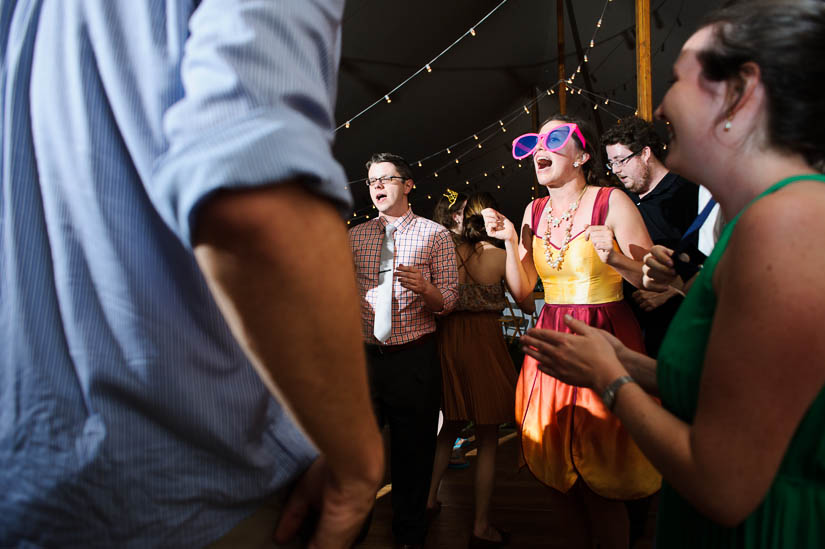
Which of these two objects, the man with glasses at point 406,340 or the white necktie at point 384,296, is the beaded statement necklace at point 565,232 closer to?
the man with glasses at point 406,340

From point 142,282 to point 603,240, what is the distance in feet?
5.57

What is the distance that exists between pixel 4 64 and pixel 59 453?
1.14ft

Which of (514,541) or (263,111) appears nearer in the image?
(263,111)

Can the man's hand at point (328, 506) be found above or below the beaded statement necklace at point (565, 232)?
below

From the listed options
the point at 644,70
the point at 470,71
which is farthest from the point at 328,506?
the point at 470,71

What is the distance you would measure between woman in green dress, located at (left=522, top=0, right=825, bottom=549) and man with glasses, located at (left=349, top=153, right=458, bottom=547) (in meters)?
1.63

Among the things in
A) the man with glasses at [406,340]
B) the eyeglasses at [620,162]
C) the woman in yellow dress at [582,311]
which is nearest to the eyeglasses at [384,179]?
the man with glasses at [406,340]

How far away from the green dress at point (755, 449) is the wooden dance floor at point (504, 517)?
49.7 inches

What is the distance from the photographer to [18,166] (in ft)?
1.43

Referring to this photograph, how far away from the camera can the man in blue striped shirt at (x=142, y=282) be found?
15.3 inches

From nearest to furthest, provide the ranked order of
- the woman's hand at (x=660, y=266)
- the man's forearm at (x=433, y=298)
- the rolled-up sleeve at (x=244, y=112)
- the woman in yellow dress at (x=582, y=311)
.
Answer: the rolled-up sleeve at (x=244, y=112)
the woman's hand at (x=660, y=266)
the woman in yellow dress at (x=582, y=311)
the man's forearm at (x=433, y=298)

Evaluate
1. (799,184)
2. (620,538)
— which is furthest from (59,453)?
(620,538)

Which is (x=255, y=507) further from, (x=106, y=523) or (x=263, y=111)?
(x=263, y=111)

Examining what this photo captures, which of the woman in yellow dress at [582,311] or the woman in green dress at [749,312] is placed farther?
the woman in yellow dress at [582,311]
